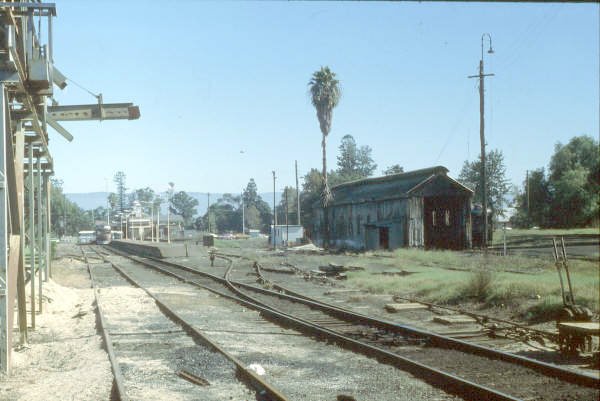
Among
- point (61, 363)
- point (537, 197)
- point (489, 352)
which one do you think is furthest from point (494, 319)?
point (537, 197)

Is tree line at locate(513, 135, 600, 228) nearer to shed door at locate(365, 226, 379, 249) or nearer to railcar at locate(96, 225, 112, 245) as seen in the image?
shed door at locate(365, 226, 379, 249)

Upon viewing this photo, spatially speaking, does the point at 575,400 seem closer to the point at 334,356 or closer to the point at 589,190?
the point at 334,356

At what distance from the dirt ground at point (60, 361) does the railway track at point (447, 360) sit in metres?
3.93

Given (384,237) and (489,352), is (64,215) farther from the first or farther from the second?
(489,352)

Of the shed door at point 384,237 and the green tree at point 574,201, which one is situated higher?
the green tree at point 574,201

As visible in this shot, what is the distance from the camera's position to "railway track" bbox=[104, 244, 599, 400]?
726cm

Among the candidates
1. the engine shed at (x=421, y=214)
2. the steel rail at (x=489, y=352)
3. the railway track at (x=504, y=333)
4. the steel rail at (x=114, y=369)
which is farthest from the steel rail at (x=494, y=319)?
the engine shed at (x=421, y=214)

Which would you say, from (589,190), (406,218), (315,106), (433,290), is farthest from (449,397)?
(589,190)

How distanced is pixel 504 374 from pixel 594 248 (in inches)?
1077

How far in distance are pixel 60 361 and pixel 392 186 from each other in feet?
123

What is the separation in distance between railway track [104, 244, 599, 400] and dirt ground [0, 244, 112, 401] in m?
3.93

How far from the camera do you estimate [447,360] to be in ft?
30.2

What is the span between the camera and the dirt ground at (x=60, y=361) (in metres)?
7.69

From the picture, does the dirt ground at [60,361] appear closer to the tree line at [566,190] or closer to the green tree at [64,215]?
the tree line at [566,190]
